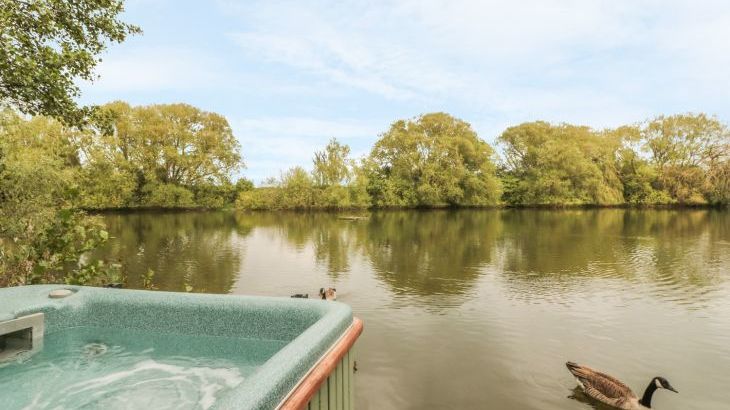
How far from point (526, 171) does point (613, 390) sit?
64.8 m

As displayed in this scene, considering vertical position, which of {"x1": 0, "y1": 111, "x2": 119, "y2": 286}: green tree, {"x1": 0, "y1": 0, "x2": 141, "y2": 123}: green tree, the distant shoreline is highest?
{"x1": 0, "y1": 0, "x2": 141, "y2": 123}: green tree

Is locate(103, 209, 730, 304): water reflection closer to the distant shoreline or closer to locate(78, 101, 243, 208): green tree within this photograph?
locate(78, 101, 243, 208): green tree

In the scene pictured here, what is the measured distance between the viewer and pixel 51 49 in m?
9.03

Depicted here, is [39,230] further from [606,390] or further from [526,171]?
[526,171]

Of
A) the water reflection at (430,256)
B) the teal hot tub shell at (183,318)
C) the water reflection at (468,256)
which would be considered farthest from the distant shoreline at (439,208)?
the teal hot tub shell at (183,318)

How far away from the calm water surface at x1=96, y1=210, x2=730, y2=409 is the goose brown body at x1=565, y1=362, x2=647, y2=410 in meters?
0.25

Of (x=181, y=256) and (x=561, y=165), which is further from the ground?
(x=561, y=165)

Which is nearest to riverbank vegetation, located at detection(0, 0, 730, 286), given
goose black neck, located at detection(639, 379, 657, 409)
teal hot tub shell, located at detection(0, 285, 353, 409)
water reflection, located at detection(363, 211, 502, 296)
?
water reflection, located at detection(363, 211, 502, 296)

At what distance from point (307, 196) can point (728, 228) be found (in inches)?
1750

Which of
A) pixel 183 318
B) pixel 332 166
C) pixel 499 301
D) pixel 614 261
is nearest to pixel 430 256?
pixel 614 261

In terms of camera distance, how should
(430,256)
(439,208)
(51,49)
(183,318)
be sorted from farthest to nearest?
1. (439,208)
2. (430,256)
3. (51,49)
4. (183,318)

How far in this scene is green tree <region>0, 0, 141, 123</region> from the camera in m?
8.66

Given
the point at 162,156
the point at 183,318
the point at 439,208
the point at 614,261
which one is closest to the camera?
the point at 183,318

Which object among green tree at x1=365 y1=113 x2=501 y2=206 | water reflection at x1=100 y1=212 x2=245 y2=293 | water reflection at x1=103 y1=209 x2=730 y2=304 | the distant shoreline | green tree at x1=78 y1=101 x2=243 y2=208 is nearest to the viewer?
water reflection at x1=100 y1=212 x2=245 y2=293
